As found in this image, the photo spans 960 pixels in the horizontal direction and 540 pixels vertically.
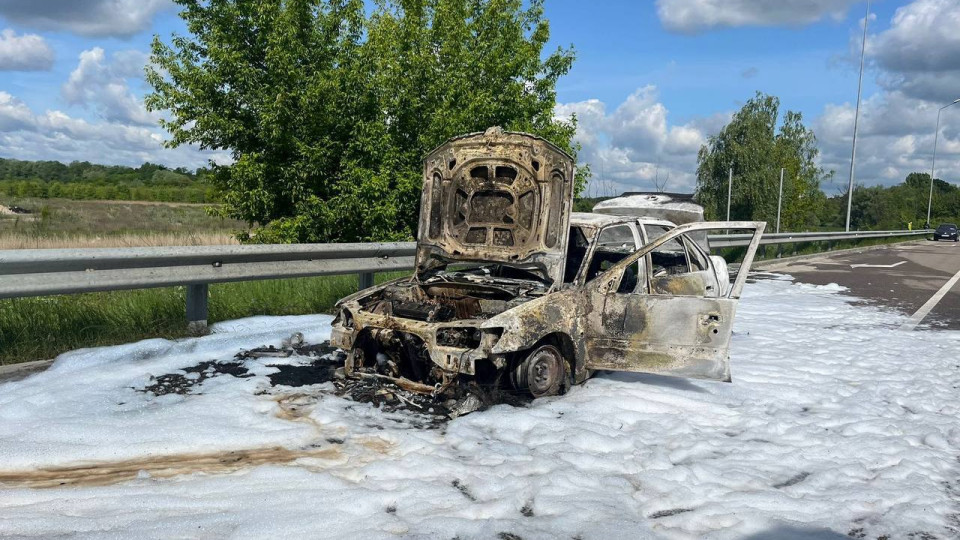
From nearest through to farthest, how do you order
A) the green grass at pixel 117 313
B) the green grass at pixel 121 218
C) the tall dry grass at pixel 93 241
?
the green grass at pixel 117 313
the tall dry grass at pixel 93 241
the green grass at pixel 121 218

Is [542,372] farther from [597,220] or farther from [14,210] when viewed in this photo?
[14,210]

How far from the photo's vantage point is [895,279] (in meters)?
17.0

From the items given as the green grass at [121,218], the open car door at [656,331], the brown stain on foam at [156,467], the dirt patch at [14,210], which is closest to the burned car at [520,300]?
the open car door at [656,331]

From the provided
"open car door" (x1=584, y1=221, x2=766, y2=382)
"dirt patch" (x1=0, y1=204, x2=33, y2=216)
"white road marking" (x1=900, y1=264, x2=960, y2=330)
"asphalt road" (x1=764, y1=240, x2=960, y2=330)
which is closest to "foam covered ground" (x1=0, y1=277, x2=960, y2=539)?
"open car door" (x1=584, y1=221, x2=766, y2=382)

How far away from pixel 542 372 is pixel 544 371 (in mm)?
21

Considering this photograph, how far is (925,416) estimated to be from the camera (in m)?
5.67

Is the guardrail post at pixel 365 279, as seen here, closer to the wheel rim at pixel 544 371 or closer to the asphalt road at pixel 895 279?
the wheel rim at pixel 544 371

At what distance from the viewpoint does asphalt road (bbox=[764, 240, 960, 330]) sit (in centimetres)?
1188

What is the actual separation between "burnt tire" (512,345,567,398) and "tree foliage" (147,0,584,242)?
12.9 m

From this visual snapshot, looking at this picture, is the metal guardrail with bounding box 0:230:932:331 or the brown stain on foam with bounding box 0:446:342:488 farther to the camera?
the metal guardrail with bounding box 0:230:932:331

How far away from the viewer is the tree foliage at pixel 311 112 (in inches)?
726

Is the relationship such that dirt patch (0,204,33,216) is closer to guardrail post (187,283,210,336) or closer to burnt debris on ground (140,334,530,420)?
guardrail post (187,283,210,336)

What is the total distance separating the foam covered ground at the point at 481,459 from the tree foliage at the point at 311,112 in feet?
40.1

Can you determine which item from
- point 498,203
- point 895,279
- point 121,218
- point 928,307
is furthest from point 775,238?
point 121,218
